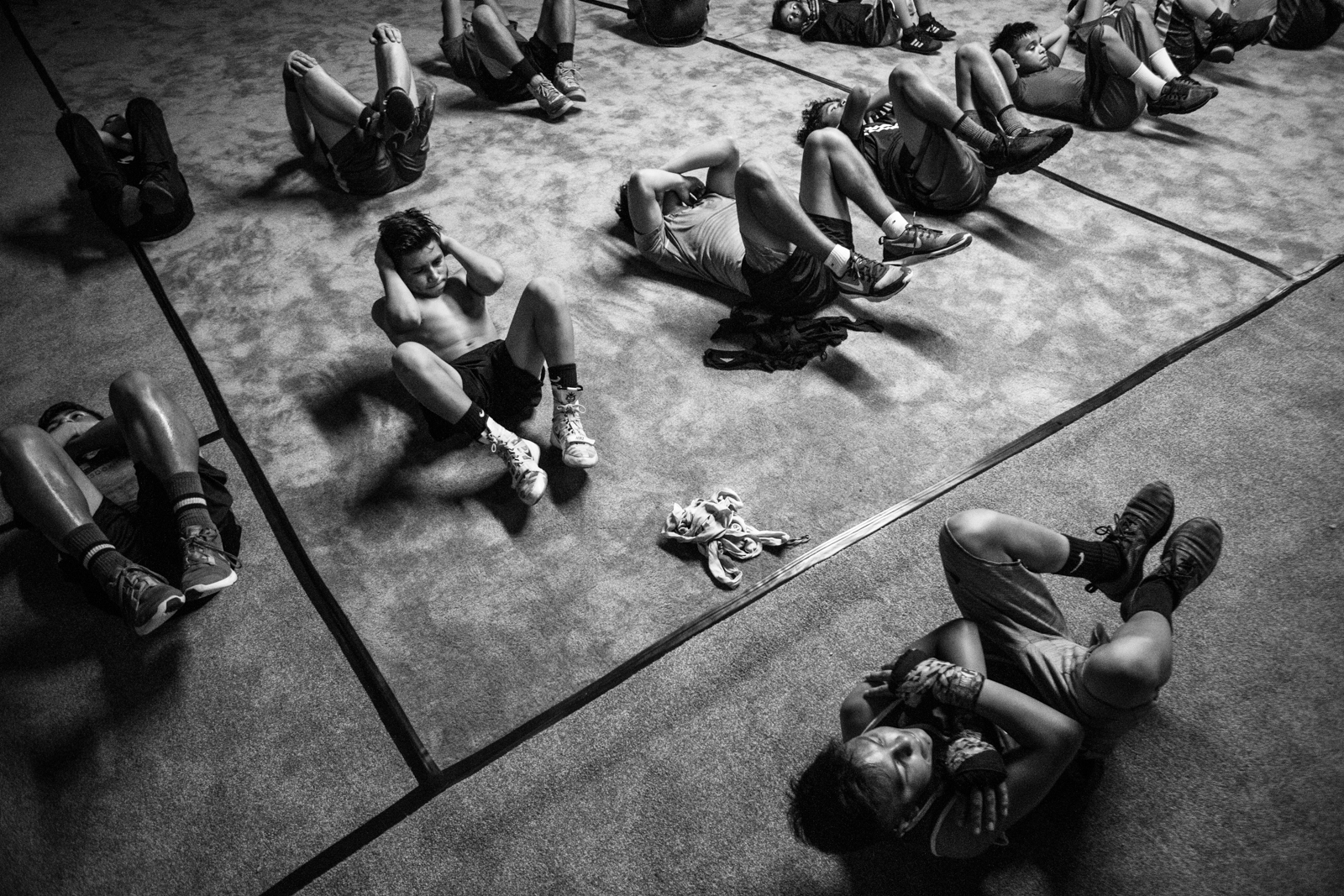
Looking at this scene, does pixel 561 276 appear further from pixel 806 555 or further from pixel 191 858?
pixel 191 858

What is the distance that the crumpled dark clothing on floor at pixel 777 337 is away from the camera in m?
2.34

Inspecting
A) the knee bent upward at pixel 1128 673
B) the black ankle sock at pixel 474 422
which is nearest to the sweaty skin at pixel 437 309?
the black ankle sock at pixel 474 422

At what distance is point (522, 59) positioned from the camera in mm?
3568

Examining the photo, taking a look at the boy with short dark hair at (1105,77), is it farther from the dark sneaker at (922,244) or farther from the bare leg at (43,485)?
the bare leg at (43,485)

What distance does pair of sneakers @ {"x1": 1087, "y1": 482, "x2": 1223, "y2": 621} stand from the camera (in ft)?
4.87

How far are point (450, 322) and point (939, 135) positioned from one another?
1.78m

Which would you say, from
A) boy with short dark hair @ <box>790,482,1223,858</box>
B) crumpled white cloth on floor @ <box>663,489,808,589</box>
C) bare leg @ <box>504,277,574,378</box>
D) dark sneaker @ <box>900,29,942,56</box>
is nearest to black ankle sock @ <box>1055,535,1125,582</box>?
boy with short dark hair @ <box>790,482,1223,858</box>

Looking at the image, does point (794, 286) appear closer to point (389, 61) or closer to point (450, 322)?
point (450, 322)

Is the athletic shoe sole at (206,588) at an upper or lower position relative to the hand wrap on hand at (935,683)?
lower

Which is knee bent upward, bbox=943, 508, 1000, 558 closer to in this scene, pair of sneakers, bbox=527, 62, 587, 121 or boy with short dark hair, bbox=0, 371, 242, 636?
boy with short dark hair, bbox=0, 371, 242, 636

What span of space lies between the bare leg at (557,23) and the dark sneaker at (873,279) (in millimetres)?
2083

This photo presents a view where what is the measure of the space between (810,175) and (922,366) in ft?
2.32

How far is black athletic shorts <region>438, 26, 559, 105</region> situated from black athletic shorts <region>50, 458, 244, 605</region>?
2.44 meters

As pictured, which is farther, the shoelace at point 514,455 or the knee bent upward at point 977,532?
the shoelace at point 514,455
